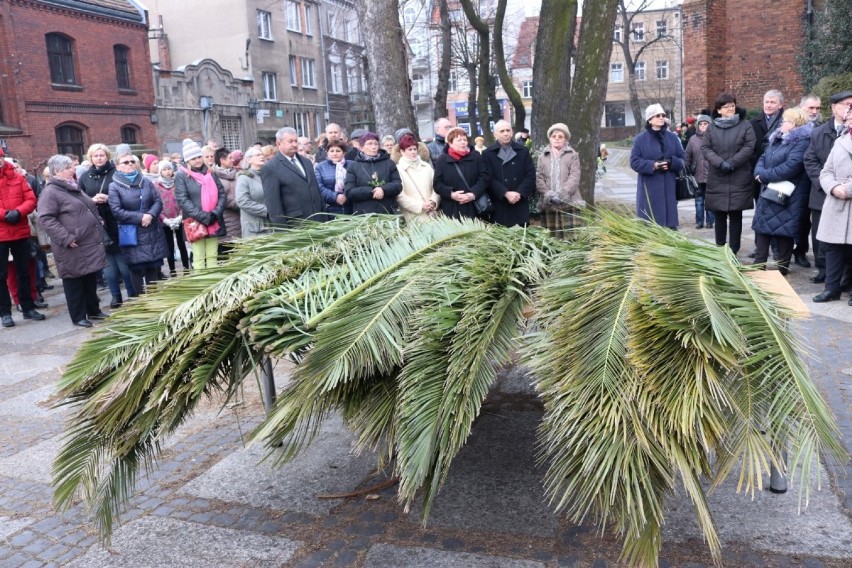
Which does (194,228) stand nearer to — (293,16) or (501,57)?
(501,57)

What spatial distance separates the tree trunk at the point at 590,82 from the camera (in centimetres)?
Answer: 1005

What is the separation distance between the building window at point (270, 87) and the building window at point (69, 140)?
14.0 meters

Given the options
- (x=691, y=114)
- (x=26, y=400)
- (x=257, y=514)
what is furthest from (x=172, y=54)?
(x=257, y=514)

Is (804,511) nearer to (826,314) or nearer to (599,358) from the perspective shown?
(599,358)

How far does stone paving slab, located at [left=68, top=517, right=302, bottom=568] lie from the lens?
11.2ft

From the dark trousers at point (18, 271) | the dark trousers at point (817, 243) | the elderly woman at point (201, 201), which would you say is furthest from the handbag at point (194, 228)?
the dark trousers at point (817, 243)

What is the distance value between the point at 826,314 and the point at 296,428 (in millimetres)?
5787

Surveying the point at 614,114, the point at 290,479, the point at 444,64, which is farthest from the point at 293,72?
the point at 290,479

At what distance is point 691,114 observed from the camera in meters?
22.2

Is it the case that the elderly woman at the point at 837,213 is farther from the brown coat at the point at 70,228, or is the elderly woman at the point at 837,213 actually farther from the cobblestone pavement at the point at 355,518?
the brown coat at the point at 70,228

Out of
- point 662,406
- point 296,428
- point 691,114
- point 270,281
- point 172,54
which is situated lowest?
point 296,428

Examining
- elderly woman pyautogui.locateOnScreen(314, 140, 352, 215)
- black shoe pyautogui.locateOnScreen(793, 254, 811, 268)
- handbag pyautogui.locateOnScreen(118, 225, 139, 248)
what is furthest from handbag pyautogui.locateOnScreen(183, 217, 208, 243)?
black shoe pyautogui.locateOnScreen(793, 254, 811, 268)

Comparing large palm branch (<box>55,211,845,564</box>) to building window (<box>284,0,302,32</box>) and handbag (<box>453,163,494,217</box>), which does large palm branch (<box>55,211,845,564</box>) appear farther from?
building window (<box>284,0,302,32</box>)

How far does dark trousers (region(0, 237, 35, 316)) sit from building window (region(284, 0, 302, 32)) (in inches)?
1513
